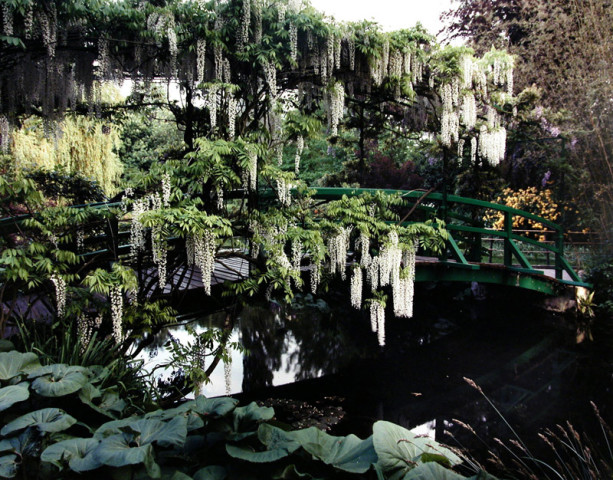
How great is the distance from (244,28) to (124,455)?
3679 mm

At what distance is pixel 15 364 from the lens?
8.75 ft

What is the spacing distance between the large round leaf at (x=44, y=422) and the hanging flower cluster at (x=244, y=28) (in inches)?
133

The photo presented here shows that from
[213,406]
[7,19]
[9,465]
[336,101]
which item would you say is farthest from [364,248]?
[7,19]

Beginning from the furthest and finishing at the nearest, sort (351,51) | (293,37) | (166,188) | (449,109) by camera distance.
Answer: (449,109) → (351,51) → (293,37) → (166,188)

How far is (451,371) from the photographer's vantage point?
678cm

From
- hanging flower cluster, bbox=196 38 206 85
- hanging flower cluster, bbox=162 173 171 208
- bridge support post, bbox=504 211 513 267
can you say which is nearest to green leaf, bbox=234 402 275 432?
hanging flower cluster, bbox=162 173 171 208

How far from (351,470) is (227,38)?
148 inches

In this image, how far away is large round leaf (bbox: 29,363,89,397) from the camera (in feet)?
8.06

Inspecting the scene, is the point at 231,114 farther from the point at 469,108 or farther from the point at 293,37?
the point at 469,108

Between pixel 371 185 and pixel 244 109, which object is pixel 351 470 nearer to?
pixel 244 109

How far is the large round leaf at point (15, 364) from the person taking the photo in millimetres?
2589

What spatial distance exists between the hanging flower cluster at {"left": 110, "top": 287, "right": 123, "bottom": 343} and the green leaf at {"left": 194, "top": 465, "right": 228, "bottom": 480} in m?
2.09

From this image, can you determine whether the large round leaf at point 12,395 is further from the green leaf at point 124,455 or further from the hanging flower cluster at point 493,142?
the hanging flower cluster at point 493,142

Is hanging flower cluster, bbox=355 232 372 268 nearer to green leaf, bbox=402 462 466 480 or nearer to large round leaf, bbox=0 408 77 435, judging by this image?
green leaf, bbox=402 462 466 480
